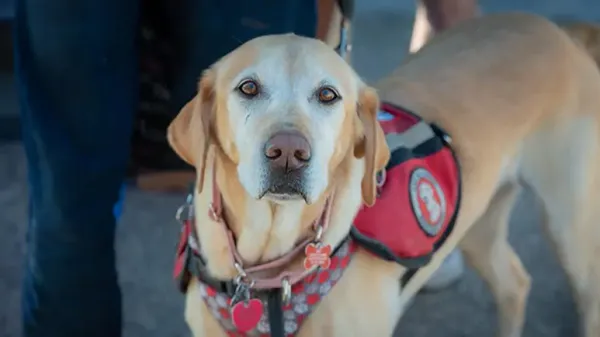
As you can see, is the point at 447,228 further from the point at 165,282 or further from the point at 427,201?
the point at 165,282

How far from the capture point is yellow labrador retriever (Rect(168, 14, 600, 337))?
1.35 m

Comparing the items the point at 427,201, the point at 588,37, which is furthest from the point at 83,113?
the point at 588,37

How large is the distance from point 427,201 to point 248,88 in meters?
0.40

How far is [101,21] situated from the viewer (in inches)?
58.6

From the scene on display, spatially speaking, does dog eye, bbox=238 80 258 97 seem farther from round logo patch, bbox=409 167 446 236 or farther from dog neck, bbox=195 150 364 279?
round logo patch, bbox=409 167 446 236

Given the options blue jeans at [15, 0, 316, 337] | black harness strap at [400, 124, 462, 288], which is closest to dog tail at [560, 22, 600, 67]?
black harness strap at [400, 124, 462, 288]

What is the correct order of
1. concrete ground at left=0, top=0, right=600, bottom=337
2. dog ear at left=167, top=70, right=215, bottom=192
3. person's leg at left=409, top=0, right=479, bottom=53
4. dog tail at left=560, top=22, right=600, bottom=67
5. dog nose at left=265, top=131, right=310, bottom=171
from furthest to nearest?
1. concrete ground at left=0, top=0, right=600, bottom=337
2. person's leg at left=409, top=0, right=479, bottom=53
3. dog tail at left=560, top=22, right=600, bottom=67
4. dog ear at left=167, top=70, right=215, bottom=192
5. dog nose at left=265, top=131, right=310, bottom=171

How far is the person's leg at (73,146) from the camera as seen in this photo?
1.48m

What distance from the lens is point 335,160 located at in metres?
1.38

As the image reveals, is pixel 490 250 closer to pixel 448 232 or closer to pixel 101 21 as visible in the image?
pixel 448 232

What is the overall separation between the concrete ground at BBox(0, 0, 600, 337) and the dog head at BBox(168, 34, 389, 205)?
0.85 m

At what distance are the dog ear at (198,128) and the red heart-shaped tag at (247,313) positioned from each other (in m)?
0.19

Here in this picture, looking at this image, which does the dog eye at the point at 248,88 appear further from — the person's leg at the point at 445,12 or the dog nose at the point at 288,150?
the person's leg at the point at 445,12

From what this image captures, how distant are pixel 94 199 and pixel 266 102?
457 mm
